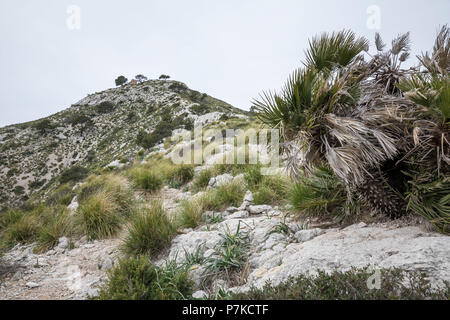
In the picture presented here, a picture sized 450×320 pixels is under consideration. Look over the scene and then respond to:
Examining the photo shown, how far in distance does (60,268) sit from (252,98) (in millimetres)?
4514

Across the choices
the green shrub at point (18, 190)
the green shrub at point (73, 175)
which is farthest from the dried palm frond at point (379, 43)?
the green shrub at point (18, 190)

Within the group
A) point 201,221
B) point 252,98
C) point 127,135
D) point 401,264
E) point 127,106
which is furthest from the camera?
point 127,106

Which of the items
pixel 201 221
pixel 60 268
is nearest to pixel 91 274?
pixel 60 268

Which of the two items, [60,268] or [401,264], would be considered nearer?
[401,264]

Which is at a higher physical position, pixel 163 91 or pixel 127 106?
pixel 163 91

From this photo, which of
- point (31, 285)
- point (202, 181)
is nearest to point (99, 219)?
point (31, 285)

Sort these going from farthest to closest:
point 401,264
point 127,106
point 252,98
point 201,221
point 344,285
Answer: point 127,106
point 201,221
point 252,98
point 401,264
point 344,285

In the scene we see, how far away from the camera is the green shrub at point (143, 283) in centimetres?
202

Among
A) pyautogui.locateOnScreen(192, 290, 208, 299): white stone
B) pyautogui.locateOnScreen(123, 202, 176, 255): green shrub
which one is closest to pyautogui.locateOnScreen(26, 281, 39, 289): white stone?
pyautogui.locateOnScreen(123, 202, 176, 255): green shrub

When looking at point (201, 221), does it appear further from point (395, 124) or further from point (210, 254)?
point (395, 124)

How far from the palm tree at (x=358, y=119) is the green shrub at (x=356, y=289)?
1.00 m

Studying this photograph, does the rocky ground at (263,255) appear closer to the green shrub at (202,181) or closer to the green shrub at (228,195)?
the green shrub at (228,195)

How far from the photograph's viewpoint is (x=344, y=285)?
1.69 meters

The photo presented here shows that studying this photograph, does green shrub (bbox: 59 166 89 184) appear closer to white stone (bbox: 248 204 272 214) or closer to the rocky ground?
the rocky ground
